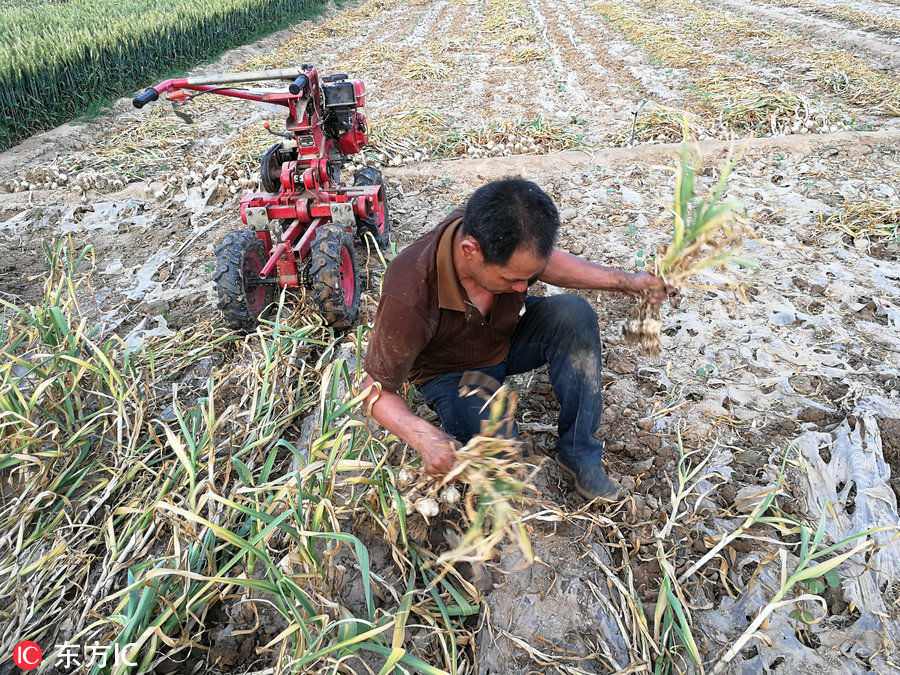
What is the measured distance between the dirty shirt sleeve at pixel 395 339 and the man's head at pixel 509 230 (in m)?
0.28

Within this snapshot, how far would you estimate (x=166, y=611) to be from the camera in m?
1.55

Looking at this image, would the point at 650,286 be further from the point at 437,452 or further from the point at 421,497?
the point at 421,497

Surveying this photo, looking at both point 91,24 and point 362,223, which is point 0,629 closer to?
point 362,223

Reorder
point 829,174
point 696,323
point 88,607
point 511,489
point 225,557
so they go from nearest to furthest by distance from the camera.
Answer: point 511,489 < point 88,607 < point 225,557 < point 696,323 < point 829,174

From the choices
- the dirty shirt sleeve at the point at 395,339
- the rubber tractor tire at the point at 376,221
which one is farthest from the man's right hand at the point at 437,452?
the rubber tractor tire at the point at 376,221

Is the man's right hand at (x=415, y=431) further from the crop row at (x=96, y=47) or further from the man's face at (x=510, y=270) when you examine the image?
the crop row at (x=96, y=47)

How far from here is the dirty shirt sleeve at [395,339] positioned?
1752 mm

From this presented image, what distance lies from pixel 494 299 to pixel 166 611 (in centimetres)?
146

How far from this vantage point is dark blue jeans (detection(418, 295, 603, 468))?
1986 mm

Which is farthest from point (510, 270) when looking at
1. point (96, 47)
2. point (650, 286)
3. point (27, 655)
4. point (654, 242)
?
point (96, 47)

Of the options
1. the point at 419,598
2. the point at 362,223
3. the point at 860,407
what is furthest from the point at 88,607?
the point at 860,407

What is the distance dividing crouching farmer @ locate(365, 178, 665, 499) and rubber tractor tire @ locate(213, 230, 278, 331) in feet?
3.96

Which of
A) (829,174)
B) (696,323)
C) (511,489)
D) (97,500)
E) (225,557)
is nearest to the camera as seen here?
(511,489)

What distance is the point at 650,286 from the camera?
78.0 inches
